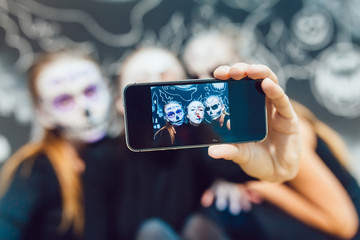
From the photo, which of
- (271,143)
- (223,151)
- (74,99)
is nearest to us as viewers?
(223,151)

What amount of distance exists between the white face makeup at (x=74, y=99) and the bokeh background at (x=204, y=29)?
0.15 feet

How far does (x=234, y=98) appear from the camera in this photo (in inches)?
27.9

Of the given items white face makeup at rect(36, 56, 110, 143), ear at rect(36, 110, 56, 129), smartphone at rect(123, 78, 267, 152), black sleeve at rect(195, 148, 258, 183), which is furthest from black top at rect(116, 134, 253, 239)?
smartphone at rect(123, 78, 267, 152)

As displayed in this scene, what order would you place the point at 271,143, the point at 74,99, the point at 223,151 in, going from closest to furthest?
the point at 223,151 → the point at 271,143 → the point at 74,99

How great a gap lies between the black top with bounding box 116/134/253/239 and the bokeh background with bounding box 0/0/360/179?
28 cm

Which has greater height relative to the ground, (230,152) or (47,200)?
(230,152)

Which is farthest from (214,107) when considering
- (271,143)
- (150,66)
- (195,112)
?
(150,66)

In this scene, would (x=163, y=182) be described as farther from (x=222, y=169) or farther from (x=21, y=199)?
(x=21, y=199)

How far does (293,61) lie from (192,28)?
33 centimetres

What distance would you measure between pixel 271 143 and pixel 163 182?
40 cm

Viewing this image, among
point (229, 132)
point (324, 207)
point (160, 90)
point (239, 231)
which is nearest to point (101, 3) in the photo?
point (160, 90)

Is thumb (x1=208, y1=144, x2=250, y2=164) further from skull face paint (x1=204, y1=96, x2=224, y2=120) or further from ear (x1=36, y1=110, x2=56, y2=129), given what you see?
ear (x1=36, y1=110, x2=56, y2=129)

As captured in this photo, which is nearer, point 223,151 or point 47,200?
point 223,151

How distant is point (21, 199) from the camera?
98 centimetres
